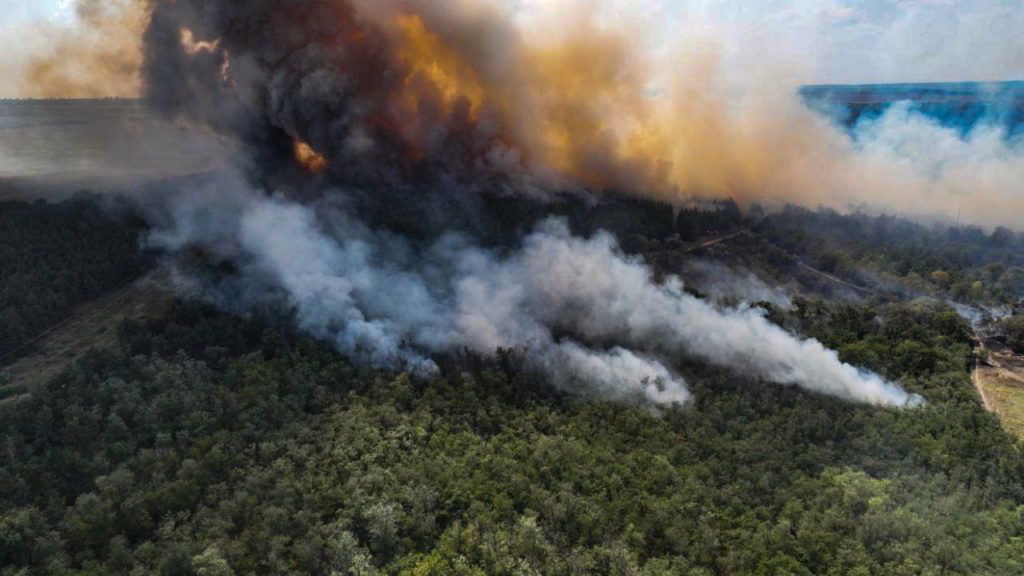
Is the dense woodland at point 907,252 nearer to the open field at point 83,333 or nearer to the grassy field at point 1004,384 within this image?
the grassy field at point 1004,384

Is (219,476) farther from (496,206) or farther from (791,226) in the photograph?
(791,226)

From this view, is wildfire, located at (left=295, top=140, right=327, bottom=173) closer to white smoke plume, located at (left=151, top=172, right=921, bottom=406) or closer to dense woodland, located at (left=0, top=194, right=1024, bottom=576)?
white smoke plume, located at (left=151, top=172, right=921, bottom=406)

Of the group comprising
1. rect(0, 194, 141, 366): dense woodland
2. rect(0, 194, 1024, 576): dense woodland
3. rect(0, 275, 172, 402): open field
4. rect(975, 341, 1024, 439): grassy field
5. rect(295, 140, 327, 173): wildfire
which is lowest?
rect(975, 341, 1024, 439): grassy field

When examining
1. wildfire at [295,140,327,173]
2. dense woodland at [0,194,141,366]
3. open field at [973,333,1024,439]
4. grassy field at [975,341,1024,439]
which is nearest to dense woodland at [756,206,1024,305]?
open field at [973,333,1024,439]

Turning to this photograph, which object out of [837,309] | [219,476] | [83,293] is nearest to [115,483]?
[219,476]

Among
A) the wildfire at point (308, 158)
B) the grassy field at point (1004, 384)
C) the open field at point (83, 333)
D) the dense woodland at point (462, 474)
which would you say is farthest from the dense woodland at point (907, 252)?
the open field at point (83, 333)

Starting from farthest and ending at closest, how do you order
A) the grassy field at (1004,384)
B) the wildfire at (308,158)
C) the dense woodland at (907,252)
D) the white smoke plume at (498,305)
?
1. the dense woodland at (907,252)
2. the wildfire at (308,158)
3. the grassy field at (1004,384)
4. the white smoke plume at (498,305)
